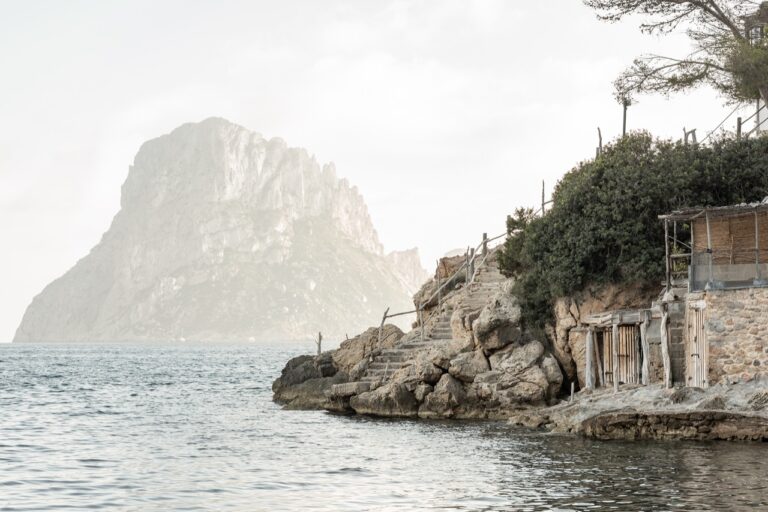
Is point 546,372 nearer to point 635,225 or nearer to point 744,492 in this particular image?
point 635,225

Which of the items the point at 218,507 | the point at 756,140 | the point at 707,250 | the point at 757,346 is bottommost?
the point at 218,507

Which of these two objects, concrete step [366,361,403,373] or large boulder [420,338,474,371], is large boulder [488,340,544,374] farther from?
concrete step [366,361,403,373]

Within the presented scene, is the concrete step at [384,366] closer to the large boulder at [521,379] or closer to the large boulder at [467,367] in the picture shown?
the large boulder at [467,367]

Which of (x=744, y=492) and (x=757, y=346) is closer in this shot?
(x=744, y=492)

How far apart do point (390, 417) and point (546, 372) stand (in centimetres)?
602

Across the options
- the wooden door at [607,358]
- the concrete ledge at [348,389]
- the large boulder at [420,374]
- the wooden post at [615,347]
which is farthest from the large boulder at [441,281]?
the wooden post at [615,347]

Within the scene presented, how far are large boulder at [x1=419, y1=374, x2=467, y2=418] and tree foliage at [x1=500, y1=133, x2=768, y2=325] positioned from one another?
4736mm

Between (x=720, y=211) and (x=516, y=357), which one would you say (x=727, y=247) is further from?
(x=516, y=357)

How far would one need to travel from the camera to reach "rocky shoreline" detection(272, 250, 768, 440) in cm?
2856

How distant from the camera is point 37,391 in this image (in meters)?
57.7

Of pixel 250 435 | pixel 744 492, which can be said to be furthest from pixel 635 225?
pixel 744 492

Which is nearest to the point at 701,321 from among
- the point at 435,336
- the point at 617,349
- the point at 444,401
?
the point at 617,349

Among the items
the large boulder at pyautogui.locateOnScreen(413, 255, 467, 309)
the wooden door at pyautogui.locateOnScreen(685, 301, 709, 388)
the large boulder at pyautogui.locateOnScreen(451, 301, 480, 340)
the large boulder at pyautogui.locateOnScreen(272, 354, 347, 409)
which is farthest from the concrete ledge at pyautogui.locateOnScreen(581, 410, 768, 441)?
the large boulder at pyautogui.locateOnScreen(413, 255, 467, 309)

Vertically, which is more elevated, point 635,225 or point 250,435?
point 635,225
